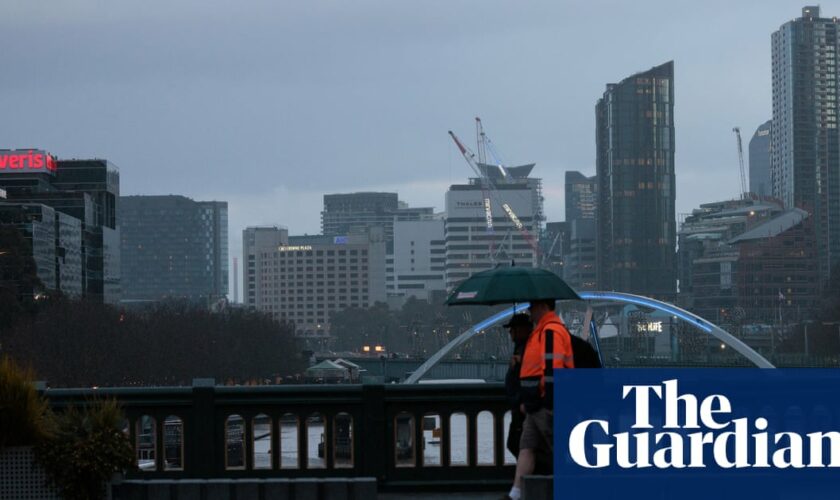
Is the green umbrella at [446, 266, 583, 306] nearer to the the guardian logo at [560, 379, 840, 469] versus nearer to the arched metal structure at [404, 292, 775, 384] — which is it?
the the guardian logo at [560, 379, 840, 469]

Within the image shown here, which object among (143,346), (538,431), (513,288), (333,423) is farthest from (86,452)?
(143,346)

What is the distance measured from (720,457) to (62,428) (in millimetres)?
5854

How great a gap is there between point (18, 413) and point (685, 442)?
593 centimetres

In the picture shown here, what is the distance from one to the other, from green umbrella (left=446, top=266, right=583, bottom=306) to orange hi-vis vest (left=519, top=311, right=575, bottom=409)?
742 mm

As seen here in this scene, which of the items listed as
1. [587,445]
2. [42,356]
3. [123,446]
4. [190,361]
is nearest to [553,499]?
[587,445]

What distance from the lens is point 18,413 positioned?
14.2 meters

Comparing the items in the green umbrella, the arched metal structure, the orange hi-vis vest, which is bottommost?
the arched metal structure

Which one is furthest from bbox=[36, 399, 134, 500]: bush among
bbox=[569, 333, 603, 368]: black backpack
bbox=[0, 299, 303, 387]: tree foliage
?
bbox=[0, 299, 303, 387]: tree foliage

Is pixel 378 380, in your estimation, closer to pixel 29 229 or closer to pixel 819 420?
pixel 819 420

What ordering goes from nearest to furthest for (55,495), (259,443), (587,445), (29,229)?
1. (587,445)
2. (55,495)
3. (259,443)
4. (29,229)

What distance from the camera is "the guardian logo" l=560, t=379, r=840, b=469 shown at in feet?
Answer: 42.1

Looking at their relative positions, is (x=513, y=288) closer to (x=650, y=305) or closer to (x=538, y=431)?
(x=538, y=431)

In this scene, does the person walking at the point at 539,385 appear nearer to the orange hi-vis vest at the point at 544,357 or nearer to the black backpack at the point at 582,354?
the orange hi-vis vest at the point at 544,357

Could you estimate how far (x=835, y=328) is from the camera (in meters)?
181
